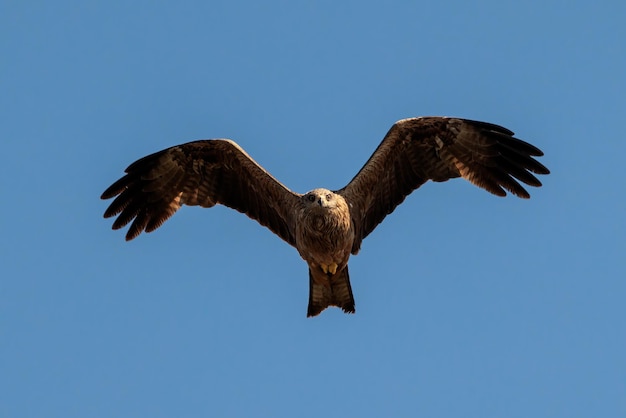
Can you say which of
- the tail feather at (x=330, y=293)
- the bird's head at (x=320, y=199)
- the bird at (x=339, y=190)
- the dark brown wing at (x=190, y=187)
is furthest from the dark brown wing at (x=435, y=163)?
the dark brown wing at (x=190, y=187)

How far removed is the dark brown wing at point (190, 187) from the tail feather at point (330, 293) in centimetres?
78

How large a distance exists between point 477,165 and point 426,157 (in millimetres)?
731

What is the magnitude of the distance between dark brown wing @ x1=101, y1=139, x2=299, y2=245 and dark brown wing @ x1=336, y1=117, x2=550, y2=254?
4.20ft

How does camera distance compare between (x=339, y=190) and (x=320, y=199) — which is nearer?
(x=320, y=199)

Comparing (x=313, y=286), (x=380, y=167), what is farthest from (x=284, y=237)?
(x=380, y=167)

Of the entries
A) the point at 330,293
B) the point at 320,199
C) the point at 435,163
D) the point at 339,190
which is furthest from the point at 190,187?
the point at 435,163

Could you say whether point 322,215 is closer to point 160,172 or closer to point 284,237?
point 284,237

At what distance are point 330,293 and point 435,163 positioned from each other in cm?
237

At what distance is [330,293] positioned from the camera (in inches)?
574

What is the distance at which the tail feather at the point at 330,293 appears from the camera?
14438mm

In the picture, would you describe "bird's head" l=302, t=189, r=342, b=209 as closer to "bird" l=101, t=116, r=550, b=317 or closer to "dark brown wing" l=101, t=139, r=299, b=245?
"bird" l=101, t=116, r=550, b=317

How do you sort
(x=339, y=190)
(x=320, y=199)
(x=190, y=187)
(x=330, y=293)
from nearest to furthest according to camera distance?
1. (x=320, y=199)
2. (x=339, y=190)
3. (x=330, y=293)
4. (x=190, y=187)

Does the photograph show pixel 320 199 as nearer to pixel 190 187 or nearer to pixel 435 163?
pixel 435 163

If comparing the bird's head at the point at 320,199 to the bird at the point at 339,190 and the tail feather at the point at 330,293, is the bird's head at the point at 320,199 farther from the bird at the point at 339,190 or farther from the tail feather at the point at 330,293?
the tail feather at the point at 330,293
